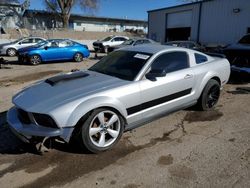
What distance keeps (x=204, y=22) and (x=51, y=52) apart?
504 inches

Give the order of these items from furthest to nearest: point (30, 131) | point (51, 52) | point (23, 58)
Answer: point (51, 52)
point (23, 58)
point (30, 131)

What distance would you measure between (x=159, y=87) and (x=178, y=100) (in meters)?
0.62

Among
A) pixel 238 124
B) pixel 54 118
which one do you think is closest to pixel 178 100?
pixel 238 124

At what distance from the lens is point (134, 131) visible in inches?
177

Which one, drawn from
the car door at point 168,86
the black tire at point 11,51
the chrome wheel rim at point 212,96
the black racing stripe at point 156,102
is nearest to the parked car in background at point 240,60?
the chrome wheel rim at point 212,96

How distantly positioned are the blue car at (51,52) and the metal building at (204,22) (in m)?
10.5

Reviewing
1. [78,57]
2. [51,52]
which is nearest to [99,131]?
[51,52]

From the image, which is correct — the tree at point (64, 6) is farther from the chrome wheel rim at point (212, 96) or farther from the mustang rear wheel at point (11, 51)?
the chrome wheel rim at point (212, 96)

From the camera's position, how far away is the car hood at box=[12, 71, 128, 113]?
344 centimetres

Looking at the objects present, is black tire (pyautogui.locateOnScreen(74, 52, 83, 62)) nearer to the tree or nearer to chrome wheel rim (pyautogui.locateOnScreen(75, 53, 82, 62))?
chrome wheel rim (pyautogui.locateOnScreen(75, 53, 82, 62))

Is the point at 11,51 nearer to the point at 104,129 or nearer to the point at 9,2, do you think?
the point at 104,129

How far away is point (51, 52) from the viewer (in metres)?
14.4

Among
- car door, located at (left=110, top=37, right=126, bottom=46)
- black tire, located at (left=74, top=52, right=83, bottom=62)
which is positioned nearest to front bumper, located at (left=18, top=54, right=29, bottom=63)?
black tire, located at (left=74, top=52, right=83, bottom=62)

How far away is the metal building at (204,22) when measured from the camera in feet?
58.6
